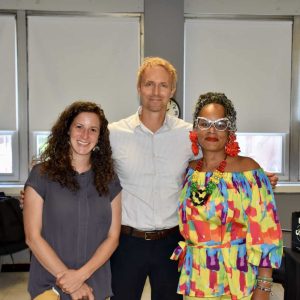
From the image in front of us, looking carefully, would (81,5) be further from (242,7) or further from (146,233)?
(146,233)

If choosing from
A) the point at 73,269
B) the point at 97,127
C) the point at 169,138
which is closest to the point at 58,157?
the point at 97,127

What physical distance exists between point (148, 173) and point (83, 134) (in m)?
0.47

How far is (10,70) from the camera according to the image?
4.26m

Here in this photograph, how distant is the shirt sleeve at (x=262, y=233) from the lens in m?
1.60

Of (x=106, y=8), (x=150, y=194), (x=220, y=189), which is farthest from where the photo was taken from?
(x=106, y=8)

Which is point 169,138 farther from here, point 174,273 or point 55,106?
point 55,106

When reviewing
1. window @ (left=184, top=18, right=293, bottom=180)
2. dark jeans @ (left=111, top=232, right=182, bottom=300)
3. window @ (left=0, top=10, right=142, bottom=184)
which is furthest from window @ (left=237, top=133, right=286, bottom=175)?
dark jeans @ (left=111, top=232, right=182, bottom=300)

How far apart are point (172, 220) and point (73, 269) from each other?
0.59 m

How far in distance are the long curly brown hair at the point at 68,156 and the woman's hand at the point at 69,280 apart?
34cm

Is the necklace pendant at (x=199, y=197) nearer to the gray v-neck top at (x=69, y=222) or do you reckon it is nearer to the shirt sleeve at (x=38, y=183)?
the gray v-neck top at (x=69, y=222)

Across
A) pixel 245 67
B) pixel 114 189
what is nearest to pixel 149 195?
pixel 114 189

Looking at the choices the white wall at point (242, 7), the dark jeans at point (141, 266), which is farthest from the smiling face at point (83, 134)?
the white wall at point (242, 7)

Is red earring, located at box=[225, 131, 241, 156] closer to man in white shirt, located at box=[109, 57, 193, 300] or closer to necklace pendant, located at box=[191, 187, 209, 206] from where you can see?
necklace pendant, located at box=[191, 187, 209, 206]

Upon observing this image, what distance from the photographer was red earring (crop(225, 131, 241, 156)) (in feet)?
5.61
